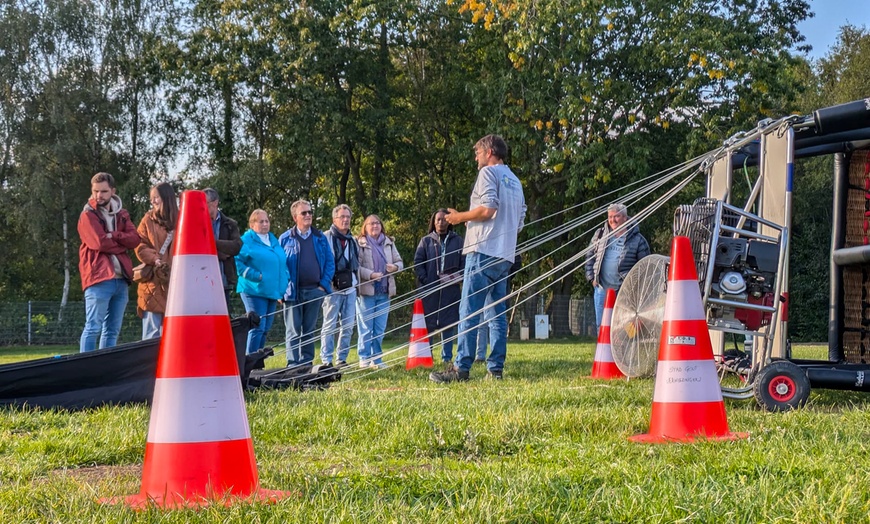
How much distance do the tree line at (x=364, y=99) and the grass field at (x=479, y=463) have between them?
47.5 feet

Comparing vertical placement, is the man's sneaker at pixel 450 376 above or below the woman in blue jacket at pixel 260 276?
below

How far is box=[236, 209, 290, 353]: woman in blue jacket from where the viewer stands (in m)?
8.65

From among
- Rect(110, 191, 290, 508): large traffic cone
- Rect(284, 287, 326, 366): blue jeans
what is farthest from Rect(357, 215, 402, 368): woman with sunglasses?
Rect(110, 191, 290, 508): large traffic cone

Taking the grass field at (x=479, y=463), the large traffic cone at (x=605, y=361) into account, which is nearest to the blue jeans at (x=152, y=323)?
the grass field at (x=479, y=463)

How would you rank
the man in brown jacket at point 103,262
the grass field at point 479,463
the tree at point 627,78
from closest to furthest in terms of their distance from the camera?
the grass field at point 479,463 → the man in brown jacket at point 103,262 → the tree at point 627,78

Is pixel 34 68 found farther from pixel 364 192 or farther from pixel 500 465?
pixel 500 465

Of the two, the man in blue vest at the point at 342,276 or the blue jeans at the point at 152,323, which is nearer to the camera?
the blue jeans at the point at 152,323

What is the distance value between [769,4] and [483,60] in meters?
8.80

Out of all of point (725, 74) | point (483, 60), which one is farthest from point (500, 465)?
→ point (483, 60)

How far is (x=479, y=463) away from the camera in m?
3.51

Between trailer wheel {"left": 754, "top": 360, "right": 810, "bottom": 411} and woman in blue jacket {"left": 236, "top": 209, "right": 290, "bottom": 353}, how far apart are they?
16.0 ft

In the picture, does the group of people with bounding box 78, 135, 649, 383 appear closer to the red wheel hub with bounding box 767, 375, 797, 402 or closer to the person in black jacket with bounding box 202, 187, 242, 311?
the person in black jacket with bounding box 202, 187, 242, 311

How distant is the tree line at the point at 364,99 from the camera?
22172mm

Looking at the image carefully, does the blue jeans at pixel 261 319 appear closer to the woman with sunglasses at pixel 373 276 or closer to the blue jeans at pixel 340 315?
the blue jeans at pixel 340 315
